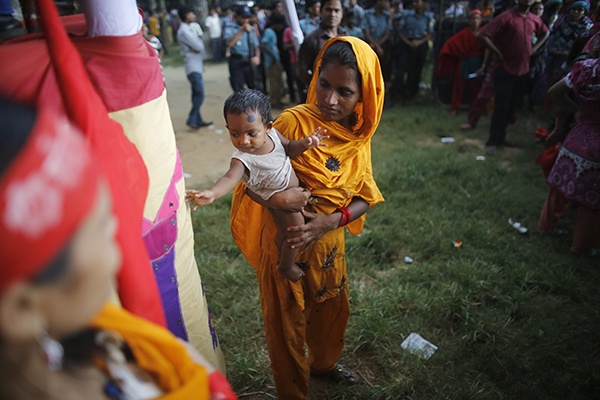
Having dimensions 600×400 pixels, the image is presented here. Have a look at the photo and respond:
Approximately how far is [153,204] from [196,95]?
5.79 metres

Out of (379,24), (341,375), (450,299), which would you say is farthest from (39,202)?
(379,24)

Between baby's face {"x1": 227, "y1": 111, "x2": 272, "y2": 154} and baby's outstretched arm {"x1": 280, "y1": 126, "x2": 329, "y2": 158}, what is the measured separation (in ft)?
0.46

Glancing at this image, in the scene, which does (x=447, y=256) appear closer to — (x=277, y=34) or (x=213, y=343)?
(x=213, y=343)

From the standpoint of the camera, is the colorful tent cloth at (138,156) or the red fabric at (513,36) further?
the red fabric at (513,36)

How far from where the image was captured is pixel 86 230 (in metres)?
0.55

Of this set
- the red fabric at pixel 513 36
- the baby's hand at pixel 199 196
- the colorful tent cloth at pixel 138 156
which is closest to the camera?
the colorful tent cloth at pixel 138 156

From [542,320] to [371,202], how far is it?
5.30 feet

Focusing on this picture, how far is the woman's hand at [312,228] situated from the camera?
160 centimetres

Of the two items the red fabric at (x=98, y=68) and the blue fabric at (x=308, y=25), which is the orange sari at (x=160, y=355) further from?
the blue fabric at (x=308, y=25)

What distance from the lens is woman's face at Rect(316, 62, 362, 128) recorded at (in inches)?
61.9

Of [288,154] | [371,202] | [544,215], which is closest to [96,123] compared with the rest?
[288,154]

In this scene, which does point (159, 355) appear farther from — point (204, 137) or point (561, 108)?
point (204, 137)

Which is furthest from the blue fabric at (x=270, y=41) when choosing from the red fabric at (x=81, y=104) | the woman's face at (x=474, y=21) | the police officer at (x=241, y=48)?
the red fabric at (x=81, y=104)

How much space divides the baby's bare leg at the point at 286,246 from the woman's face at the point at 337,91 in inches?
16.7
